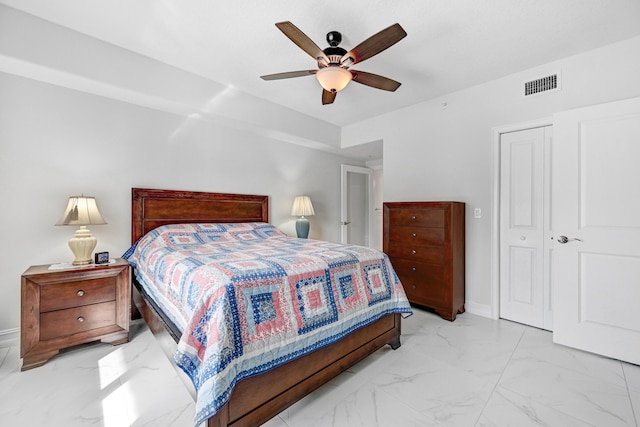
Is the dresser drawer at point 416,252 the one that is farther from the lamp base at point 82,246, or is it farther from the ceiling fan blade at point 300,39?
the lamp base at point 82,246

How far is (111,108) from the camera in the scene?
2758 mm

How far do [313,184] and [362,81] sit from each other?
2453 millimetres

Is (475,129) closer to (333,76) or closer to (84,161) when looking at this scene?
(333,76)

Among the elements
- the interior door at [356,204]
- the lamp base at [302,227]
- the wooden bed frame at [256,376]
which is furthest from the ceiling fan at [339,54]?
the interior door at [356,204]

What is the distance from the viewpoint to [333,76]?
6.97 feet

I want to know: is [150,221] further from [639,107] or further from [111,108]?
[639,107]

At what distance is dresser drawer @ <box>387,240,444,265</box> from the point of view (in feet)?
9.91

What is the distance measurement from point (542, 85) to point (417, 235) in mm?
1885

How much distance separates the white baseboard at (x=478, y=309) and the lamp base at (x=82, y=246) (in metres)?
3.80

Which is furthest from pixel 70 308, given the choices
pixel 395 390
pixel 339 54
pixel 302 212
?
pixel 339 54

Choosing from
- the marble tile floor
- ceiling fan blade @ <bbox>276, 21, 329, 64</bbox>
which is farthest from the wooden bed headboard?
ceiling fan blade @ <bbox>276, 21, 329, 64</bbox>

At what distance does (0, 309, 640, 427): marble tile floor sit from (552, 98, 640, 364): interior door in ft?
0.73

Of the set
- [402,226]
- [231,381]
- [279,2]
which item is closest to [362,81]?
[279,2]

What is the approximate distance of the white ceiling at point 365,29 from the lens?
199cm
